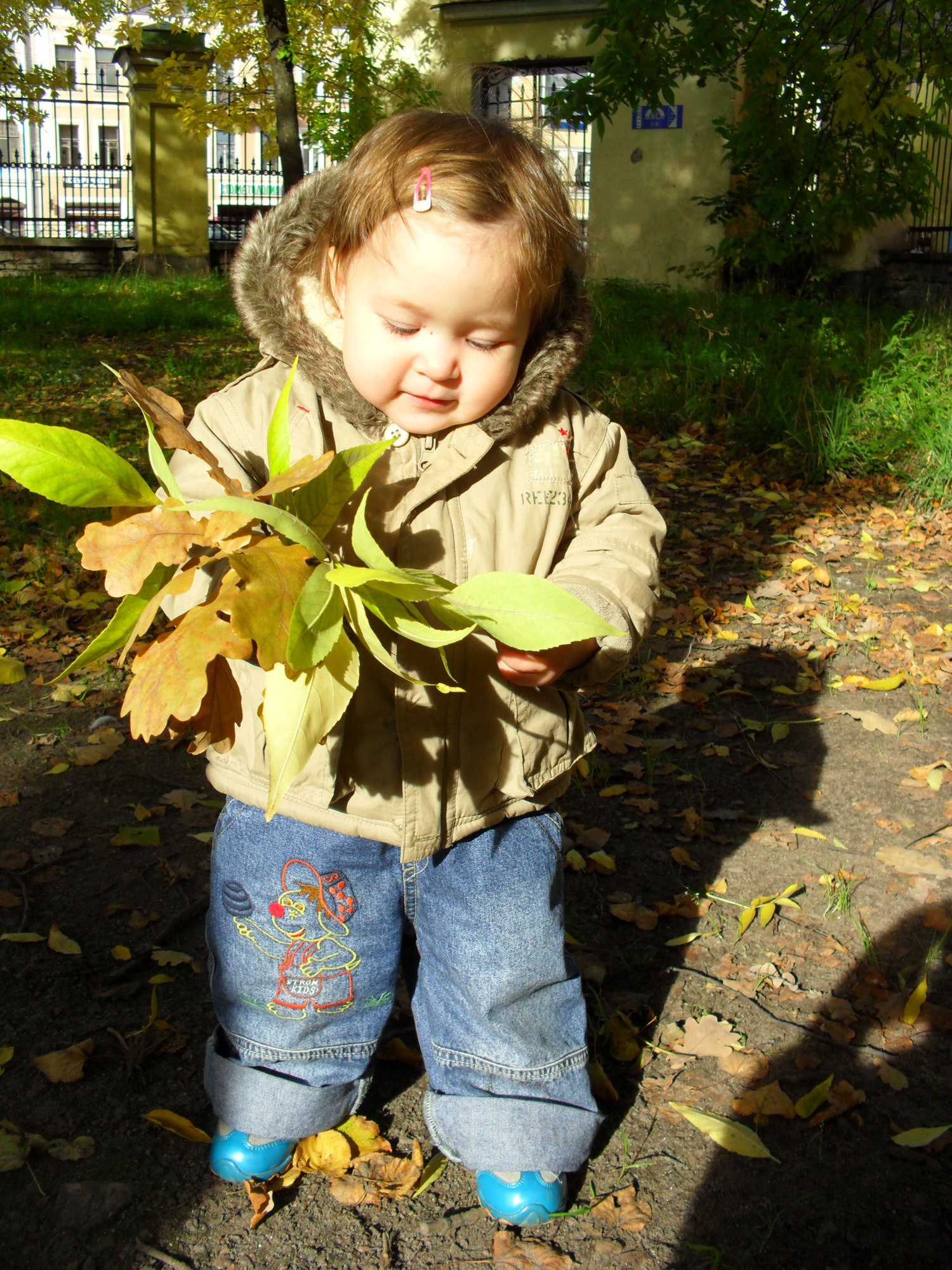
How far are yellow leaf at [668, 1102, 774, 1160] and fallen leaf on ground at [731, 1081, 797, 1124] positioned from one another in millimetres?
38

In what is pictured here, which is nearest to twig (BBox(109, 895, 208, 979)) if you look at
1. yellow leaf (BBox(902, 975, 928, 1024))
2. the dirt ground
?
the dirt ground

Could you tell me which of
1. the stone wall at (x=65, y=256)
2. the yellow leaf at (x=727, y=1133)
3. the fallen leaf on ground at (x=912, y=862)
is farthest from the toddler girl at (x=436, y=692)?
the stone wall at (x=65, y=256)

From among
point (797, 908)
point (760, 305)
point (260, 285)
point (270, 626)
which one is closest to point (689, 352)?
point (760, 305)

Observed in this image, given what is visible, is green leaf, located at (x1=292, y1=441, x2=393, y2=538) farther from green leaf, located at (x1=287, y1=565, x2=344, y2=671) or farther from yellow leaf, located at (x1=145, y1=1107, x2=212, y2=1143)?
yellow leaf, located at (x1=145, y1=1107, x2=212, y2=1143)

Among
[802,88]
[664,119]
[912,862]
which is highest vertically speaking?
[664,119]

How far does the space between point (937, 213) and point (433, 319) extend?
1324 cm

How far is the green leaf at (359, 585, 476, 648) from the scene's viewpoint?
3.70 ft

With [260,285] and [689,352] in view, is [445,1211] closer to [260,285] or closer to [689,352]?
[260,285]

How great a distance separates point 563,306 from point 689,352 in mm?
5523

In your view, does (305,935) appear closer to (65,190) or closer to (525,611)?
(525,611)

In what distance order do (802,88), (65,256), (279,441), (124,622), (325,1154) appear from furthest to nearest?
(65,256) < (802,88) < (325,1154) < (279,441) < (124,622)

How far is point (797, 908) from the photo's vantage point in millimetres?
2396

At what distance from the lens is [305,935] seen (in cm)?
164

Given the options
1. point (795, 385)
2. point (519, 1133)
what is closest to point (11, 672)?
point (519, 1133)
